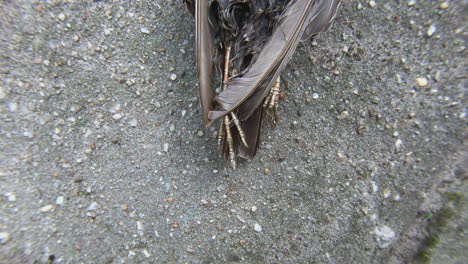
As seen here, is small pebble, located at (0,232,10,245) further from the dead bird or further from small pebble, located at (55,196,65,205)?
the dead bird

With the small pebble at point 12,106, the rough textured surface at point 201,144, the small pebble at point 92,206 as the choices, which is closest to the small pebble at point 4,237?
the rough textured surface at point 201,144

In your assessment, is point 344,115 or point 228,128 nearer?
Result: point 228,128

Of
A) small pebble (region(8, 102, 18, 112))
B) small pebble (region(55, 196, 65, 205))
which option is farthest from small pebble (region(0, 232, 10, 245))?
small pebble (region(8, 102, 18, 112))

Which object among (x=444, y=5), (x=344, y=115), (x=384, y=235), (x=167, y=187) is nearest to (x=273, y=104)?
(x=344, y=115)

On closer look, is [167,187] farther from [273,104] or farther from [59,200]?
[273,104]

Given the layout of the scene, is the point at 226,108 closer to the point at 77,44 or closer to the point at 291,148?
the point at 291,148

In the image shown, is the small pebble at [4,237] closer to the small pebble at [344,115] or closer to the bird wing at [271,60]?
the bird wing at [271,60]
